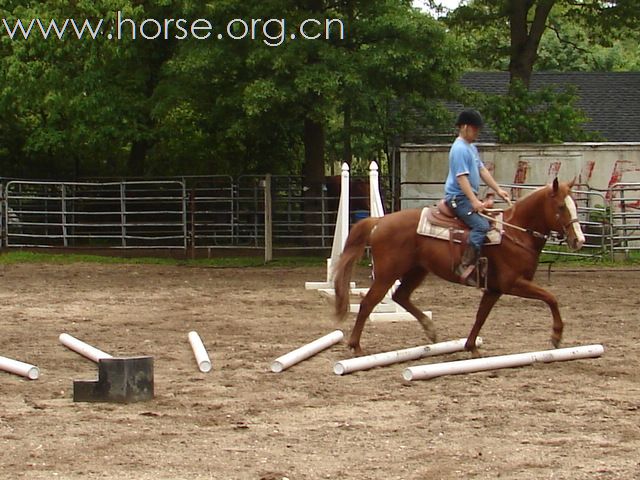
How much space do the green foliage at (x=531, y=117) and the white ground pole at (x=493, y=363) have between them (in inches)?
543

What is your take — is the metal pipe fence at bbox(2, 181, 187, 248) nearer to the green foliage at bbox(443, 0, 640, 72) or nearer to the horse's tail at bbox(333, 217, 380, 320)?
the green foliage at bbox(443, 0, 640, 72)

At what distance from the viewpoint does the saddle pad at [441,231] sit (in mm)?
9531

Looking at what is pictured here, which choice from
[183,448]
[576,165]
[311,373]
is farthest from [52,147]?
[183,448]

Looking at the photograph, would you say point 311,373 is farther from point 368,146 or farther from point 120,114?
point 368,146

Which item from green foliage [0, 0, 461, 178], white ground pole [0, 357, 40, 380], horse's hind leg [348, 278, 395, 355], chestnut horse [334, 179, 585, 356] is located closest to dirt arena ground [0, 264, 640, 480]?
white ground pole [0, 357, 40, 380]

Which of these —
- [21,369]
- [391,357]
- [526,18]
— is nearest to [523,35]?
[526,18]

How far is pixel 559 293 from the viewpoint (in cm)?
1530

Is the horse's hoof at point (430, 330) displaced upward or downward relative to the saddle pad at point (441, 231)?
downward

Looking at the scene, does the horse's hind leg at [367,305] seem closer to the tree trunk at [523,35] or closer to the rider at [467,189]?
the rider at [467,189]

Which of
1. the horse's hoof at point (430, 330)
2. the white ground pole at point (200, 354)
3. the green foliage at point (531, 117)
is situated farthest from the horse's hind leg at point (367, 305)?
the green foliage at point (531, 117)

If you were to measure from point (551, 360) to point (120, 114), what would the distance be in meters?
13.7

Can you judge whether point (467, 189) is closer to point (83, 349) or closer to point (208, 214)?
point (83, 349)

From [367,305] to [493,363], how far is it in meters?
1.51

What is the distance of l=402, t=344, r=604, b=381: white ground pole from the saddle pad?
3.51ft
